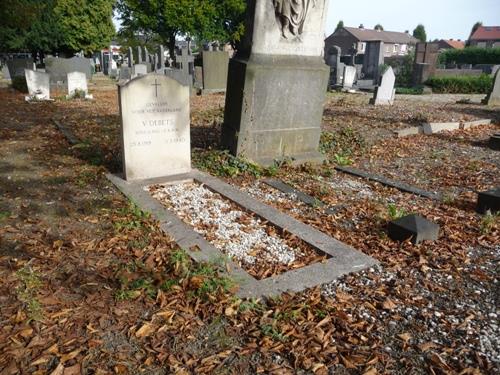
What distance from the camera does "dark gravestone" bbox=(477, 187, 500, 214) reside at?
441cm

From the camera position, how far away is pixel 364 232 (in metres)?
4.12

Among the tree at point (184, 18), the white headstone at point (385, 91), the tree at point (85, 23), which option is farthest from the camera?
the tree at point (184, 18)

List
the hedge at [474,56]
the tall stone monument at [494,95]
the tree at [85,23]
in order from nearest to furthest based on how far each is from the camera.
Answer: the tall stone monument at [494,95] → the tree at [85,23] → the hedge at [474,56]

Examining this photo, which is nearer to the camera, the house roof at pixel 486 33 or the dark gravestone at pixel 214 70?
the dark gravestone at pixel 214 70

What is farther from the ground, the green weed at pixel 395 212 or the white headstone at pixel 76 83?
the white headstone at pixel 76 83

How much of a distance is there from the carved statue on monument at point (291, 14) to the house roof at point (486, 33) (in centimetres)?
9083

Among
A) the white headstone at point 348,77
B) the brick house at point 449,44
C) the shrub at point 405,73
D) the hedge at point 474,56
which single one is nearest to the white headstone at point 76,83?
the white headstone at point 348,77

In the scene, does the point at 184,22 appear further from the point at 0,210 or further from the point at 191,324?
the point at 191,324

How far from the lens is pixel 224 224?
422cm

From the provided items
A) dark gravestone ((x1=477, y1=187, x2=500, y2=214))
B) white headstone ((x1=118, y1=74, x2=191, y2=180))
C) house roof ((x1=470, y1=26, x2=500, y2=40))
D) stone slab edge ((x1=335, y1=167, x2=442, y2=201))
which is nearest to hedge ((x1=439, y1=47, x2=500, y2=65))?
house roof ((x1=470, y1=26, x2=500, y2=40))

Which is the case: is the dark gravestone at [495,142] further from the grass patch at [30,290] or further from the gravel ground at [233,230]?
the grass patch at [30,290]

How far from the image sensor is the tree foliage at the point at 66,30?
25.2 metres

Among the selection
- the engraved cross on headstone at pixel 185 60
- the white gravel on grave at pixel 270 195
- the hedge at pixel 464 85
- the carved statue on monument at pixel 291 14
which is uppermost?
the carved statue on monument at pixel 291 14

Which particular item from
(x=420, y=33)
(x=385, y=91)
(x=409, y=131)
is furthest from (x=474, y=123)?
(x=420, y=33)
